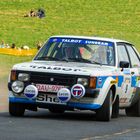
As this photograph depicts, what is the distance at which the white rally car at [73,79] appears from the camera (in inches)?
552

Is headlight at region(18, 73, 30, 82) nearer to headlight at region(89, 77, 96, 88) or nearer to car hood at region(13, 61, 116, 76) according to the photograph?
car hood at region(13, 61, 116, 76)

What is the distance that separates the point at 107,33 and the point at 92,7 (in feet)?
36.5

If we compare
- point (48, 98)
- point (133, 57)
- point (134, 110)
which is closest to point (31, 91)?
point (48, 98)

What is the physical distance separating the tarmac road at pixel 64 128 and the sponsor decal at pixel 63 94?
0.39 meters

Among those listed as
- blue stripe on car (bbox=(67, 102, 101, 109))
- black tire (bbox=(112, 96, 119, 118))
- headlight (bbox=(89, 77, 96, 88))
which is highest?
headlight (bbox=(89, 77, 96, 88))

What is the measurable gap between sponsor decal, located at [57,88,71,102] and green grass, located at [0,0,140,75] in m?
34.5

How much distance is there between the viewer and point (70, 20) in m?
63.0

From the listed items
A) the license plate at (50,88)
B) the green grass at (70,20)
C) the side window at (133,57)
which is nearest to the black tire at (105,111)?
the license plate at (50,88)

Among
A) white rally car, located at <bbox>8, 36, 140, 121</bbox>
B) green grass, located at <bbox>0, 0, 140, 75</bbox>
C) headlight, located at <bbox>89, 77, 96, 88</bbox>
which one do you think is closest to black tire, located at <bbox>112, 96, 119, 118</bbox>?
white rally car, located at <bbox>8, 36, 140, 121</bbox>

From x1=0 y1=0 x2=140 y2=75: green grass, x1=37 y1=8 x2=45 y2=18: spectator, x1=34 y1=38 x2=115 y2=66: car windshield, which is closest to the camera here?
x1=34 y1=38 x2=115 y2=66: car windshield

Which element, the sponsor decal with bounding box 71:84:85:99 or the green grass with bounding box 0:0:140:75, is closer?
the sponsor decal with bounding box 71:84:85:99

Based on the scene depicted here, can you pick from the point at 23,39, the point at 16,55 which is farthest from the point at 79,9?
the point at 16,55

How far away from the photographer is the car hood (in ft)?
46.1

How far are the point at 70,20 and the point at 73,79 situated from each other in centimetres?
4915
